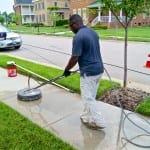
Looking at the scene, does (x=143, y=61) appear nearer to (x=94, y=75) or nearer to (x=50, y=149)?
(x=94, y=75)

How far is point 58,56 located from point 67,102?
6990mm

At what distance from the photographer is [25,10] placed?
6481 cm

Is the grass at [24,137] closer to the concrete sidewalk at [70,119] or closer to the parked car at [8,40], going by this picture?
the concrete sidewalk at [70,119]

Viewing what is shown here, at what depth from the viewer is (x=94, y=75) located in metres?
3.96

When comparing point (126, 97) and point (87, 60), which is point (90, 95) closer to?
point (87, 60)

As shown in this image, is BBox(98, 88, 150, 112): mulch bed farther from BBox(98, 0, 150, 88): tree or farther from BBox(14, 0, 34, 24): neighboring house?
BBox(14, 0, 34, 24): neighboring house

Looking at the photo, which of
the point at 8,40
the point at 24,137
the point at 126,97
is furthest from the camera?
the point at 8,40

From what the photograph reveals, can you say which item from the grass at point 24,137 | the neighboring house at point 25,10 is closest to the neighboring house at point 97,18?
the neighboring house at point 25,10

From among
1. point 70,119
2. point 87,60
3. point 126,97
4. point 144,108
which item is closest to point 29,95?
point 70,119

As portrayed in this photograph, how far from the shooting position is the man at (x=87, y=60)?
3733mm

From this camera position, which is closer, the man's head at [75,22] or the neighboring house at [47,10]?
the man's head at [75,22]

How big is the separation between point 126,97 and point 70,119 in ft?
4.63

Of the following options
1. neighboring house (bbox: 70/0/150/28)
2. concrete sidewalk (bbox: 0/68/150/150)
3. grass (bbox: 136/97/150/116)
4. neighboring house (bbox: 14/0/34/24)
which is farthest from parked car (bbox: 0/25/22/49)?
neighboring house (bbox: 14/0/34/24)

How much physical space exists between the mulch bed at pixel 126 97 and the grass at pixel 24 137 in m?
1.74
